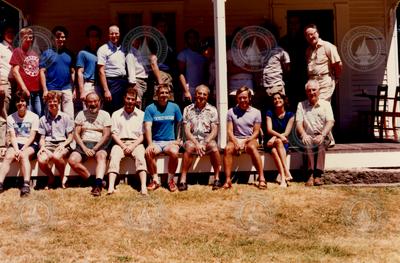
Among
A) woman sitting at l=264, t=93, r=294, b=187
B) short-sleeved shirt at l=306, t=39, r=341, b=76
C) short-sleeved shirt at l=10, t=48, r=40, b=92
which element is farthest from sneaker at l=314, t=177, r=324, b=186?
short-sleeved shirt at l=10, t=48, r=40, b=92

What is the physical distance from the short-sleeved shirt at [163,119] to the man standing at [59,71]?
133 cm

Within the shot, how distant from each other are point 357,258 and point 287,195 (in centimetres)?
185

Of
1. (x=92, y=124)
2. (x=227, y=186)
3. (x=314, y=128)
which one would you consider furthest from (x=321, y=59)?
(x=92, y=124)

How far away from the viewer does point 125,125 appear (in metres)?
6.68

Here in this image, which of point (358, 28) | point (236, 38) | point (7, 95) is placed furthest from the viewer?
point (358, 28)

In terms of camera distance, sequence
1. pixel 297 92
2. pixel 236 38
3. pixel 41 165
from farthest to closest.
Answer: pixel 297 92, pixel 236 38, pixel 41 165

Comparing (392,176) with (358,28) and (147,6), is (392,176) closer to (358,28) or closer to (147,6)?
(358,28)

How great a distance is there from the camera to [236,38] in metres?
8.34

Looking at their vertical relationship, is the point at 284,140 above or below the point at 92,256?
above

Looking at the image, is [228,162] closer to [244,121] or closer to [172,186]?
[244,121]

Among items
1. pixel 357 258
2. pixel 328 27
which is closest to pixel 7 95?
pixel 357 258

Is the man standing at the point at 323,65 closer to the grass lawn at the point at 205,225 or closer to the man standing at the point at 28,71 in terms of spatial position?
the grass lawn at the point at 205,225

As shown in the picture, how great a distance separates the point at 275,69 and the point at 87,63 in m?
2.81

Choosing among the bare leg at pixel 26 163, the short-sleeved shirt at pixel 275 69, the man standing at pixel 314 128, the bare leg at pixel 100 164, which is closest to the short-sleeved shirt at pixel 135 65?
Answer: the bare leg at pixel 100 164
